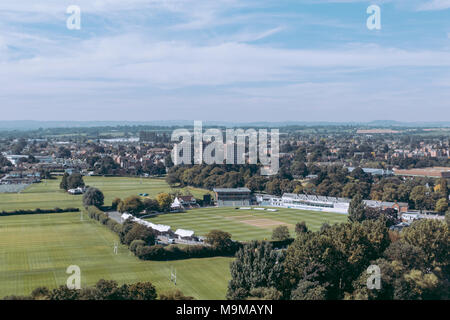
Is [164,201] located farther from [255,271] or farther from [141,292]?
[141,292]

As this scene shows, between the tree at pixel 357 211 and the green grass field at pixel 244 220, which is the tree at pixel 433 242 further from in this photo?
the tree at pixel 357 211

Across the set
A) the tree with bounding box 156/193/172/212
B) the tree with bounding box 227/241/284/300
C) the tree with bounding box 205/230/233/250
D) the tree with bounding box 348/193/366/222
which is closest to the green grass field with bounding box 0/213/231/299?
the tree with bounding box 205/230/233/250

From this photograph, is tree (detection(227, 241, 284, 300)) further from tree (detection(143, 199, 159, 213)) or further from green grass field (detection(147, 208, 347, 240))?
tree (detection(143, 199, 159, 213))

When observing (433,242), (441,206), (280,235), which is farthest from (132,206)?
(441,206)
